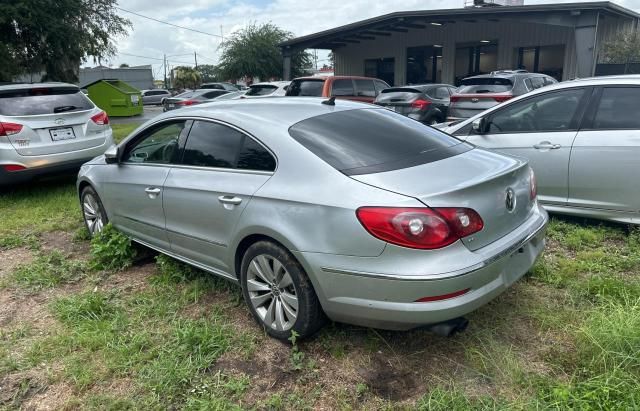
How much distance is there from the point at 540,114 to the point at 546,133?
0.28 meters

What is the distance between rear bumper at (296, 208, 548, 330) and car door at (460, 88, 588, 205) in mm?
2201

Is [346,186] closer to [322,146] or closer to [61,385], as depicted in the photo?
[322,146]

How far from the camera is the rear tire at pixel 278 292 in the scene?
287cm

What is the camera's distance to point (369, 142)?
3156mm

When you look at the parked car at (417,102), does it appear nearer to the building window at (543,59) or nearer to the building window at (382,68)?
the building window at (543,59)

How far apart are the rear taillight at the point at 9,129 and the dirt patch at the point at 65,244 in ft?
5.46

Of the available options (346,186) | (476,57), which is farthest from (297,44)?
(346,186)

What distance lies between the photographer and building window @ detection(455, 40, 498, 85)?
23984mm

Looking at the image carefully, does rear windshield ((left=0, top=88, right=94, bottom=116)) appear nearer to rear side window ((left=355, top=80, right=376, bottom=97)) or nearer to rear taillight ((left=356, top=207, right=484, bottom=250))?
rear taillight ((left=356, top=207, right=484, bottom=250))

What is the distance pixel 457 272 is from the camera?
2.46 meters

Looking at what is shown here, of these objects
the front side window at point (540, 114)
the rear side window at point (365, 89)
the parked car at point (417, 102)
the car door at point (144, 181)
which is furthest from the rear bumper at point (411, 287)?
the rear side window at point (365, 89)

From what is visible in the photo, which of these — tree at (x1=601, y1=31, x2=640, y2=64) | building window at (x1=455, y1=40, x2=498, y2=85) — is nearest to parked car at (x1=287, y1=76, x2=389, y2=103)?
tree at (x1=601, y1=31, x2=640, y2=64)

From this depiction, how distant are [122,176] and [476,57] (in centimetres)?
2355

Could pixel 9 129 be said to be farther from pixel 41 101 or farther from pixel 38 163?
pixel 41 101
